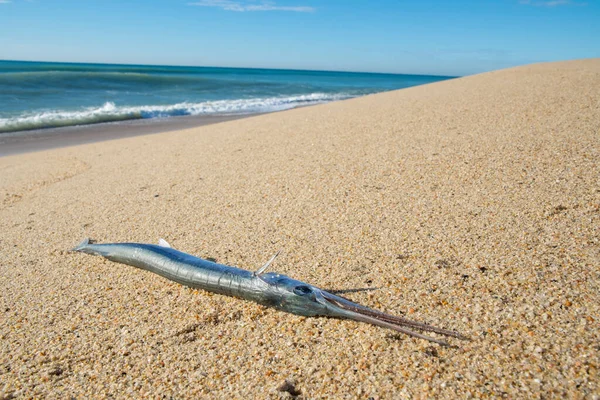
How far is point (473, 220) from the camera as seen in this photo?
10.6ft

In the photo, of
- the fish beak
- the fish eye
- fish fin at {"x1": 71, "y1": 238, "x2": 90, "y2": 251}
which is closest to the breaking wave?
fish fin at {"x1": 71, "y1": 238, "x2": 90, "y2": 251}

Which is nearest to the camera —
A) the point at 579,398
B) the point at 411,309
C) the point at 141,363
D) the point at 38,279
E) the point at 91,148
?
the point at 579,398

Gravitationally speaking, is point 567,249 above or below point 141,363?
above

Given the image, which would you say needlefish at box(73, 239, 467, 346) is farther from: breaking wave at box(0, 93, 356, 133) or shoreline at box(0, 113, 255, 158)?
breaking wave at box(0, 93, 356, 133)

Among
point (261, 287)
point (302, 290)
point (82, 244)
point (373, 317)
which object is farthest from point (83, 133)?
point (373, 317)

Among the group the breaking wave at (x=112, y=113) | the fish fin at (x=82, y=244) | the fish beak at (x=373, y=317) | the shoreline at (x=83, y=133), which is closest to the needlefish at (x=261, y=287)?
the fish beak at (x=373, y=317)

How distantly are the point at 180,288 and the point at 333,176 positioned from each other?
7.18ft

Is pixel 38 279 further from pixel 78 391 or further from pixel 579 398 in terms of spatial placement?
pixel 579 398

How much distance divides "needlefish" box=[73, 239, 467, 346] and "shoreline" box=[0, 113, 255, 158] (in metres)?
7.19

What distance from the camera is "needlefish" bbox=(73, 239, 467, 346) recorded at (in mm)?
2162

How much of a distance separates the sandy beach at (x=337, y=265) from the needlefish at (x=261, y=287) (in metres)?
0.07

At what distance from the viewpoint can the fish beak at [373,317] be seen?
6.82 ft

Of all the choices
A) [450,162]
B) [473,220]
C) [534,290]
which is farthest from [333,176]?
[534,290]

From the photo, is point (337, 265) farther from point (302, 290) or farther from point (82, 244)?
point (82, 244)
